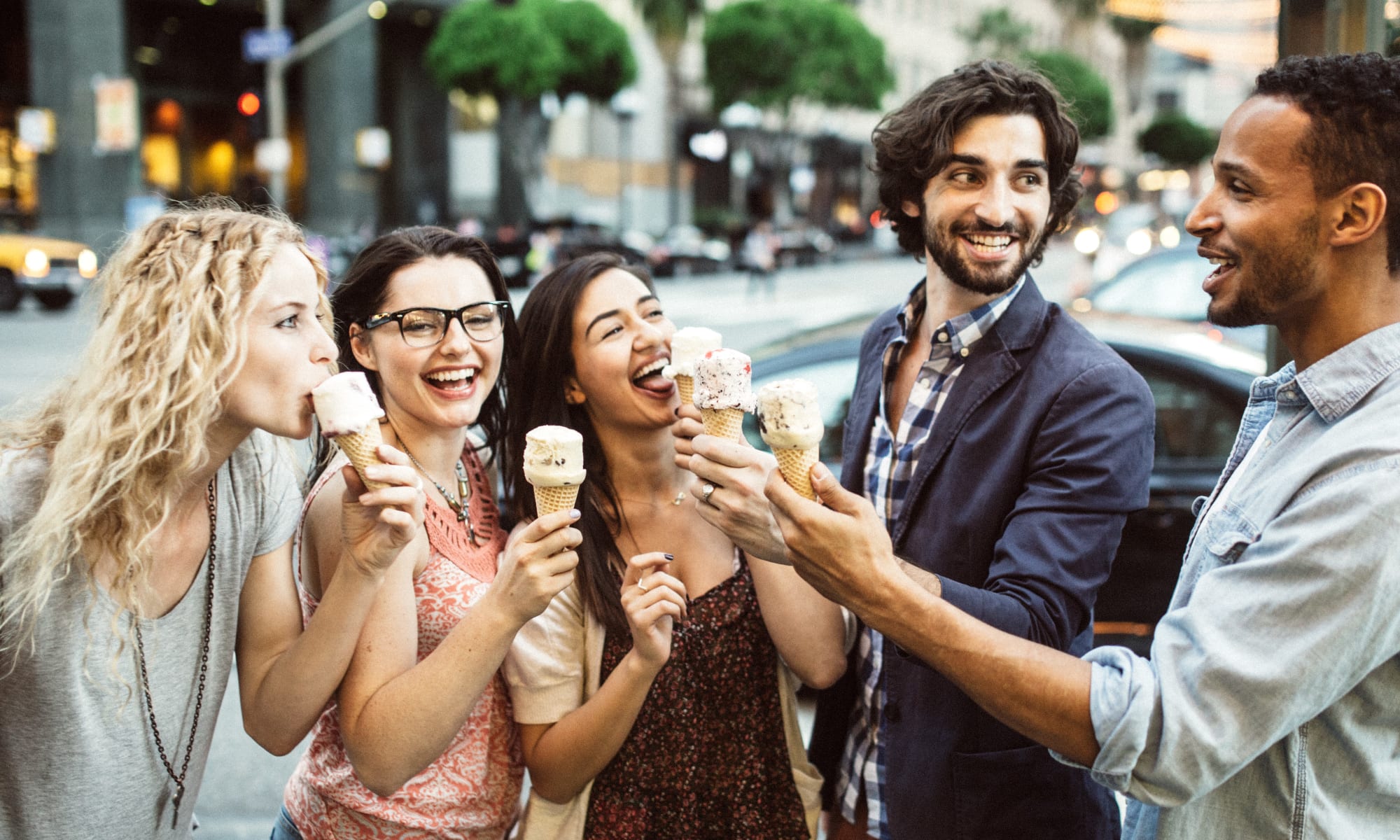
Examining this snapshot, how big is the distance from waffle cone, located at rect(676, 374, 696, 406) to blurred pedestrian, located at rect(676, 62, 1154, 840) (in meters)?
0.14

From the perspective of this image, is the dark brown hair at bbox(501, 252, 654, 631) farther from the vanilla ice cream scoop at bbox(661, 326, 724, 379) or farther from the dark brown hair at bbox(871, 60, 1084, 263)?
the dark brown hair at bbox(871, 60, 1084, 263)

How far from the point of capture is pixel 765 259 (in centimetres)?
2577

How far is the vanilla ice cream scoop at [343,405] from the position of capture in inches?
74.9

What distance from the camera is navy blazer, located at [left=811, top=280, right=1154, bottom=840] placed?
7.06 ft

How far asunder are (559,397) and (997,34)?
60.6 m

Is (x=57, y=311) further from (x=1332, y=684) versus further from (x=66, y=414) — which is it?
(x=1332, y=684)

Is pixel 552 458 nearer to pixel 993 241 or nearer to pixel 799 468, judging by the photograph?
pixel 799 468

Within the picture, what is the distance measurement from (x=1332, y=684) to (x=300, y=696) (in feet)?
5.69

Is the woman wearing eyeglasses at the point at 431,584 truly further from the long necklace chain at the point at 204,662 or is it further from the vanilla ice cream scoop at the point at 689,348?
the vanilla ice cream scoop at the point at 689,348

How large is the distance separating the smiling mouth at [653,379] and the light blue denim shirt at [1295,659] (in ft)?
4.03

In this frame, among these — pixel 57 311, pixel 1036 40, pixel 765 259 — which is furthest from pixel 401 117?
pixel 1036 40

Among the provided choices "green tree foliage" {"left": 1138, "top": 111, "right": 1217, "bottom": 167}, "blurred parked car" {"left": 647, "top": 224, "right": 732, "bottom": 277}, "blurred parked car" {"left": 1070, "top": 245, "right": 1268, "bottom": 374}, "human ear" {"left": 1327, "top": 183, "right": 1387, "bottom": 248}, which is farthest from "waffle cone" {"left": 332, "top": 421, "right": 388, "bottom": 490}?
"green tree foliage" {"left": 1138, "top": 111, "right": 1217, "bottom": 167}

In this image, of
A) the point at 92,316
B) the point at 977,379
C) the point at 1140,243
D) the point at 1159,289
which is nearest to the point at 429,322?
the point at 92,316

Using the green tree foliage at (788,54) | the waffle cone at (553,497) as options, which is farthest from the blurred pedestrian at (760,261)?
the waffle cone at (553,497)
